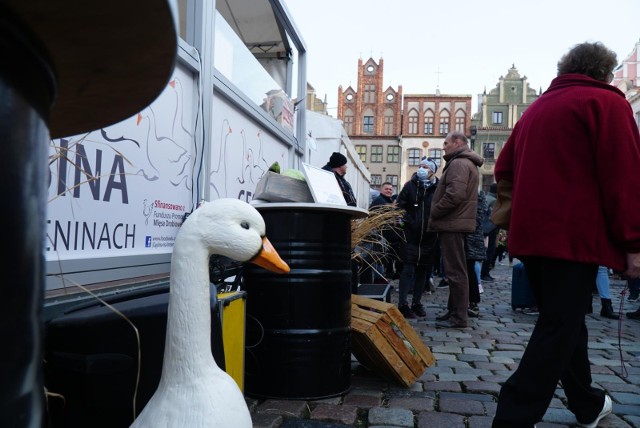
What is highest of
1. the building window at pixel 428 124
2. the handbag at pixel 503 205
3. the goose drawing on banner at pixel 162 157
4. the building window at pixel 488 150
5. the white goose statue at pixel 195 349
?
the building window at pixel 428 124

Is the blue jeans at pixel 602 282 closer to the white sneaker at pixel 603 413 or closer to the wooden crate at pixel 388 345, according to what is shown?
the wooden crate at pixel 388 345

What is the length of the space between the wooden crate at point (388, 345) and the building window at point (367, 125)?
6802cm

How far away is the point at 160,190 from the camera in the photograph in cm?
291

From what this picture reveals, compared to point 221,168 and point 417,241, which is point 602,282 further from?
point 221,168

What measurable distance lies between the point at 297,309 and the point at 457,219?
2990mm

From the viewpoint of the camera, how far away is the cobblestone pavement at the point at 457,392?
2.87 m

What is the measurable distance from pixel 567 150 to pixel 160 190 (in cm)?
199

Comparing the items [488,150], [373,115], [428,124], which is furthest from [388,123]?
[488,150]

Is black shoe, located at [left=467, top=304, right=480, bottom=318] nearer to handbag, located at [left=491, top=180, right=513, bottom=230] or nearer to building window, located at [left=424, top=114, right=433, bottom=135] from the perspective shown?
handbag, located at [left=491, top=180, right=513, bottom=230]

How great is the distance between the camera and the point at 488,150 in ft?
196

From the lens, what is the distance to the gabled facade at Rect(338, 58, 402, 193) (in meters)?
65.9

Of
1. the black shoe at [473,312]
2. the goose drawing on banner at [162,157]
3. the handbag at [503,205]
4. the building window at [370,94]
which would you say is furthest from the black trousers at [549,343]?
the building window at [370,94]

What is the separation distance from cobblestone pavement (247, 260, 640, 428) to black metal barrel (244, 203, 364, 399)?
12 centimetres

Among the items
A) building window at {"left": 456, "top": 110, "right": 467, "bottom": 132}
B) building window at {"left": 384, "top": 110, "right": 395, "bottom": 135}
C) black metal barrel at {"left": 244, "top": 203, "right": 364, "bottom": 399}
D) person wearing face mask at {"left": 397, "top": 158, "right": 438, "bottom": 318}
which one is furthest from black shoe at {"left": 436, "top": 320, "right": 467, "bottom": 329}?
building window at {"left": 384, "top": 110, "right": 395, "bottom": 135}
